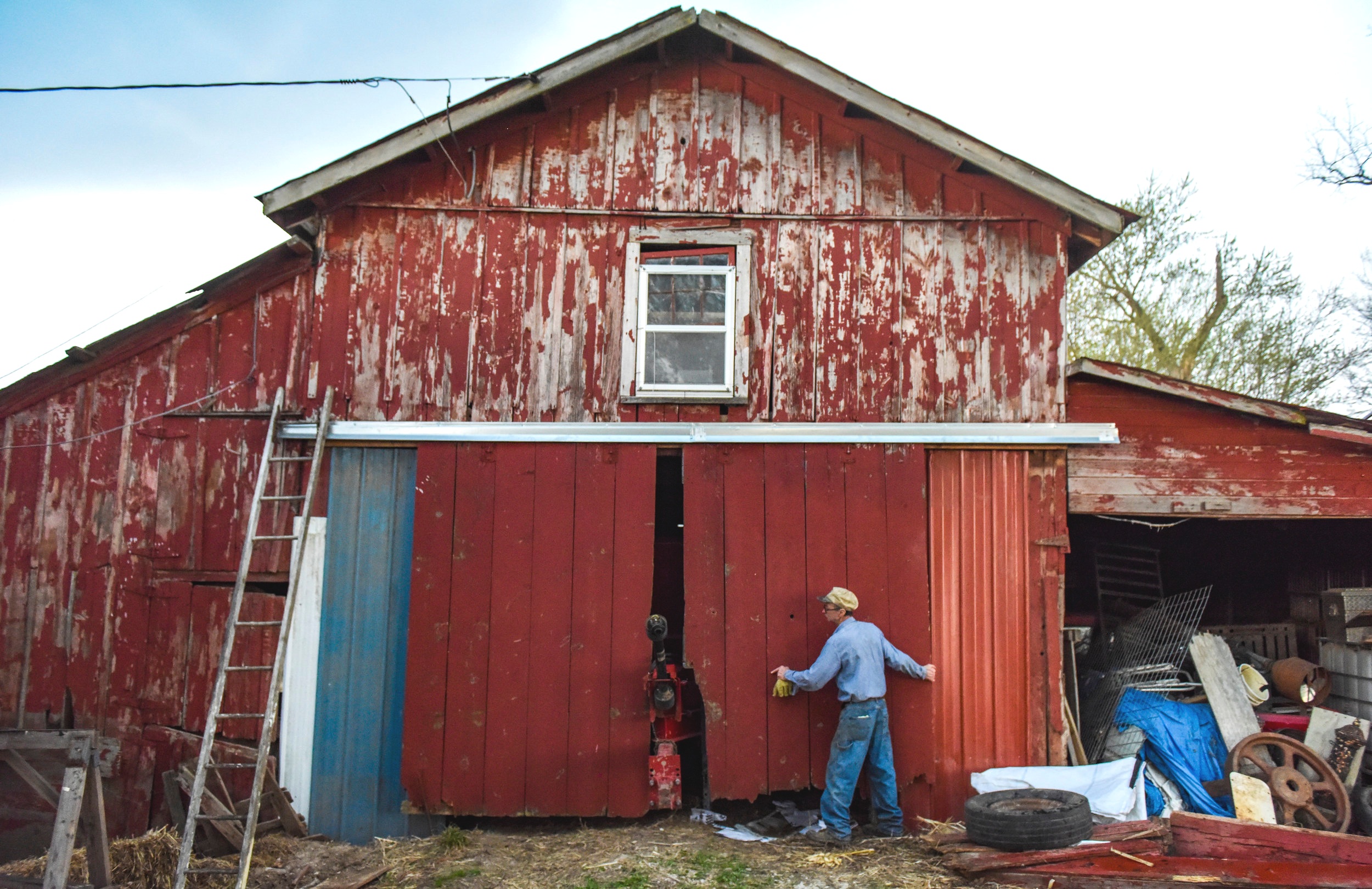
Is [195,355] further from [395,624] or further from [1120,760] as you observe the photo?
[1120,760]

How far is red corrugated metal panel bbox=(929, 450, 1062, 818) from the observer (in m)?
7.96

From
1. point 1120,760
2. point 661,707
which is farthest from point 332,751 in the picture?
point 1120,760

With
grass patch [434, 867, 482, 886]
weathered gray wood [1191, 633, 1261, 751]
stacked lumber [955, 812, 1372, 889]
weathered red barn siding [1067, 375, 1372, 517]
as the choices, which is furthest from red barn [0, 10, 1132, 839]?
weathered gray wood [1191, 633, 1261, 751]

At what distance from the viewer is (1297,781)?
25.7 ft

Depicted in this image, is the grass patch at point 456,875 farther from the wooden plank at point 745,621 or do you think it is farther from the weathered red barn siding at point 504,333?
the weathered red barn siding at point 504,333

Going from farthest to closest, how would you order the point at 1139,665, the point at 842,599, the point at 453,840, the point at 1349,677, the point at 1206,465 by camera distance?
the point at 1139,665
the point at 1349,677
the point at 1206,465
the point at 842,599
the point at 453,840

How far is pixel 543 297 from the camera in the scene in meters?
8.40

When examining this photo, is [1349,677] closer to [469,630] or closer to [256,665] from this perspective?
Result: [469,630]

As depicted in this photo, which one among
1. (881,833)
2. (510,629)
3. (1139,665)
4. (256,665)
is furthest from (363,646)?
(1139,665)

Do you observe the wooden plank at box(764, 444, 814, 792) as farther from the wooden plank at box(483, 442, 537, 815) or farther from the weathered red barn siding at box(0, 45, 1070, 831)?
the wooden plank at box(483, 442, 537, 815)

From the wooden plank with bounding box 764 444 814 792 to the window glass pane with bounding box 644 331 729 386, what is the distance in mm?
901

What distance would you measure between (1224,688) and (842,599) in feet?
13.2

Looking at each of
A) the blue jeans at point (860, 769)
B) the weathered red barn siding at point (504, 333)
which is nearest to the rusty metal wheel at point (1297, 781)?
the blue jeans at point (860, 769)

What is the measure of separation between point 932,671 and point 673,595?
3.14 m
